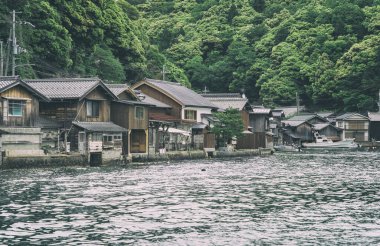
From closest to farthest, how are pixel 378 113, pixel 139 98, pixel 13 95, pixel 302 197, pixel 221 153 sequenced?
pixel 302 197 → pixel 13 95 → pixel 139 98 → pixel 221 153 → pixel 378 113

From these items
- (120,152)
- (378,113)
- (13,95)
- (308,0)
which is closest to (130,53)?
(120,152)

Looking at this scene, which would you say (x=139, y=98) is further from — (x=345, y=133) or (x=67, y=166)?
(x=345, y=133)

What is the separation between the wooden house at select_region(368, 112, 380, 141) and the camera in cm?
11400

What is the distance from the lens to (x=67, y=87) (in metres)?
54.6

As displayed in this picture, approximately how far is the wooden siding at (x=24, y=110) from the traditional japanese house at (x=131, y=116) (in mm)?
10333

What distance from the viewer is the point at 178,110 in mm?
72625

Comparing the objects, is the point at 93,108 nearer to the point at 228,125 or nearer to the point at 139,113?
the point at 139,113

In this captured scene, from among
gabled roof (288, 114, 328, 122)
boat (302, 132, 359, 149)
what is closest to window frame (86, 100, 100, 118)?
boat (302, 132, 359, 149)

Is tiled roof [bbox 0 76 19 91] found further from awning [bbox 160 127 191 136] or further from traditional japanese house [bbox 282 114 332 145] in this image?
traditional japanese house [bbox 282 114 332 145]

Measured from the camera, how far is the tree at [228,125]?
241 ft

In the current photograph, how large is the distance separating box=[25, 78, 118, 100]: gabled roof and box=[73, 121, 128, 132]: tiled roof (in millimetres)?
2312

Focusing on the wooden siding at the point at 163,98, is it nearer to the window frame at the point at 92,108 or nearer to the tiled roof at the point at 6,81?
the window frame at the point at 92,108

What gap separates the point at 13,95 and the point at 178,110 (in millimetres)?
28035

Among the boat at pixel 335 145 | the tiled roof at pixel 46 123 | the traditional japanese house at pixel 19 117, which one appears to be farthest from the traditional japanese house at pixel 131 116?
the boat at pixel 335 145
